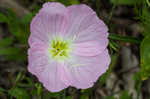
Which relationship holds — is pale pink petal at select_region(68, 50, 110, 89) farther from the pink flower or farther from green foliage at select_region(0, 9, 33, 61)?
green foliage at select_region(0, 9, 33, 61)

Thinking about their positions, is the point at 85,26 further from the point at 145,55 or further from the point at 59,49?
the point at 145,55

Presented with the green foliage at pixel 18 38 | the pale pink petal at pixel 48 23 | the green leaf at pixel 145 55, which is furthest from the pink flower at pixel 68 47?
the green foliage at pixel 18 38

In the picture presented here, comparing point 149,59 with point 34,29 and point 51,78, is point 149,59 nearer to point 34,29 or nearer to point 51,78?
point 51,78

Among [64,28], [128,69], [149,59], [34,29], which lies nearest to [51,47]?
[64,28]

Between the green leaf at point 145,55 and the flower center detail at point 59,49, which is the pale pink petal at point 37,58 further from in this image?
the green leaf at point 145,55

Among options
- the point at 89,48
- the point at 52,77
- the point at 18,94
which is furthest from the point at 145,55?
the point at 18,94

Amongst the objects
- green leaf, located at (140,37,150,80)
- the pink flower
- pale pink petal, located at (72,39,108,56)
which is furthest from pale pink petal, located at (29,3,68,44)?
green leaf, located at (140,37,150,80)
